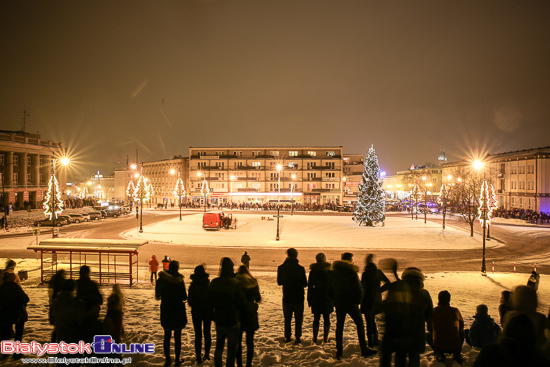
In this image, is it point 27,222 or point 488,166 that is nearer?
point 27,222

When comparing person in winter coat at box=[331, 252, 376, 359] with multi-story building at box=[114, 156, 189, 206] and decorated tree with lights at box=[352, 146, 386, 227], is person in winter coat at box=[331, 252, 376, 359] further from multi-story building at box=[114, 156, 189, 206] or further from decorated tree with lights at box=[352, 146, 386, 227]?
multi-story building at box=[114, 156, 189, 206]

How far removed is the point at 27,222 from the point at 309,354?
46.7 m

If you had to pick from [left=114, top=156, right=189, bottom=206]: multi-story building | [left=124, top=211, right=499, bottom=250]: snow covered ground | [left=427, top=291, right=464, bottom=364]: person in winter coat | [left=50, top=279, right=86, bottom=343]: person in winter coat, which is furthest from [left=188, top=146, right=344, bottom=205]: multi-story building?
[left=50, top=279, right=86, bottom=343]: person in winter coat

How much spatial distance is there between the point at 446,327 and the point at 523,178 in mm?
67321

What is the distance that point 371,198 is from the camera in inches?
1613

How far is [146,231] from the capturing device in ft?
111

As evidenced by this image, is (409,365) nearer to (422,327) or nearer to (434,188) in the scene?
(422,327)

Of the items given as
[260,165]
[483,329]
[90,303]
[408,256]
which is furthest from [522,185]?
[90,303]

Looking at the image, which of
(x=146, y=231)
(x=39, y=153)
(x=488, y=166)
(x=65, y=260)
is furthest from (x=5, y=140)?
(x=488, y=166)

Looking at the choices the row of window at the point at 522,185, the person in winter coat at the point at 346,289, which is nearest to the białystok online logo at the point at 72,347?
the person in winter coat at the point at 346,289

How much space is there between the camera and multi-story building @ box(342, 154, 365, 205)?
79500 mm

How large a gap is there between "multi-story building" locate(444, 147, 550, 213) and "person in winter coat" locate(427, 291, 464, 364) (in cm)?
5210

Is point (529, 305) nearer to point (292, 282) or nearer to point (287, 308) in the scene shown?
point (292, 282)

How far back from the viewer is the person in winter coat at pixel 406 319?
16.2 feet
